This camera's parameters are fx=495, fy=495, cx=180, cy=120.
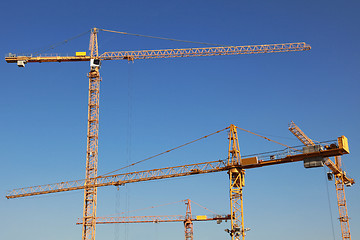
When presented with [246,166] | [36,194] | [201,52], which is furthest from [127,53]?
[246,166]

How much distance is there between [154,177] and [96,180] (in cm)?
1545

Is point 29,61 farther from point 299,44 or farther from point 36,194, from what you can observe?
point 299,44

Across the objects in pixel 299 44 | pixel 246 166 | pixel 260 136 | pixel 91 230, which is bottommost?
pixel 91 230

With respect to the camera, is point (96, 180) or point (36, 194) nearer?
point (96, 180)

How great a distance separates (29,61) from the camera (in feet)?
421

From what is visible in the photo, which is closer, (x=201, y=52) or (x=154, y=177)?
(x=154, y=177)

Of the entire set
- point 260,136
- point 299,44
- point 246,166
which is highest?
point 299,44

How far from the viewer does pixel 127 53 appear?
430 feet

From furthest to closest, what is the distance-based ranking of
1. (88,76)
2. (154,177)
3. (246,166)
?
(88,76)
(154,177)
(246,166)

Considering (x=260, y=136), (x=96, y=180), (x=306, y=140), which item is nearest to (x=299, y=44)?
(x=306, y=140)

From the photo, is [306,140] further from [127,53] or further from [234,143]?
[127,53]

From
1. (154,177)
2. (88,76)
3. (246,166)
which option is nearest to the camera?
(246,166)

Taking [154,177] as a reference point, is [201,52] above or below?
above

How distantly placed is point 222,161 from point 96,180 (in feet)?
115
